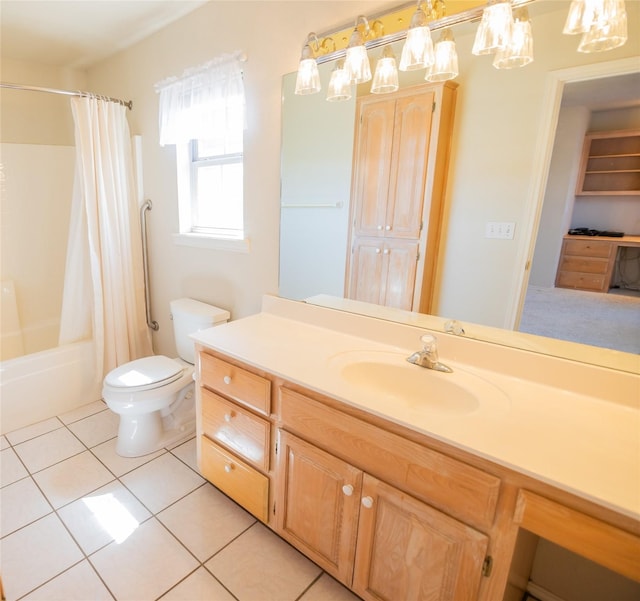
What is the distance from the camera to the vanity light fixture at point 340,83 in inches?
55.0

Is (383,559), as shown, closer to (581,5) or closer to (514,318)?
(514,318)

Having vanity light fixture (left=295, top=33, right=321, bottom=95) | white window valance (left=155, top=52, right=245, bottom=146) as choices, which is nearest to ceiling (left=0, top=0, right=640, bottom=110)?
white window valance (left=155, top=52, right=245, bottom=146)

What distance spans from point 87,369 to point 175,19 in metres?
2.19

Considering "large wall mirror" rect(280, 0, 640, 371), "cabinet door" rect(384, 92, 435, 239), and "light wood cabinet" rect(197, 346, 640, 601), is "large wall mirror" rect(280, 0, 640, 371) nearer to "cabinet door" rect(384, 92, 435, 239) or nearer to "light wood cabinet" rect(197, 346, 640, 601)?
"cabinet door" rect(384, 92, 435, 239)

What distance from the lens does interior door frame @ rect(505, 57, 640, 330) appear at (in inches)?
38.4

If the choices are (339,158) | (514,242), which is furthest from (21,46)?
(514,242)

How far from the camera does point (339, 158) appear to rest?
1.52 m

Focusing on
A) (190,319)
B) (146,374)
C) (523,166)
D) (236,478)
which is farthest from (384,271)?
(146,374)

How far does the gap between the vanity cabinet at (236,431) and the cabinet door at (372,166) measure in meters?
0.76

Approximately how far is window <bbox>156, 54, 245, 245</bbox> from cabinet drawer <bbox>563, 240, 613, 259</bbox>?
1.54 meters

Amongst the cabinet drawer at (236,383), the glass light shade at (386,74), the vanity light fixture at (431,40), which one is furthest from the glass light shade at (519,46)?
the cabinet drawer at (236,383)

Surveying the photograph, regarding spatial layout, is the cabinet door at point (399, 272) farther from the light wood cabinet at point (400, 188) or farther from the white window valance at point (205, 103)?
the white window valance at point (205, 103)

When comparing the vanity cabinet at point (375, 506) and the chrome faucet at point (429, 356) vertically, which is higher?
the chrome faucet at point (429, 356)

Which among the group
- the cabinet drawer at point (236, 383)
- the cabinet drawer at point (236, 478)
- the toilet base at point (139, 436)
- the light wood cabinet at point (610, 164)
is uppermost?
the light wood cabinet at point (610, 164)
